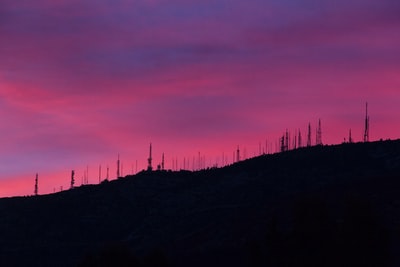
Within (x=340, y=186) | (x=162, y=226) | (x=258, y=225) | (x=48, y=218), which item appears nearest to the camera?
(x=258, y=225)

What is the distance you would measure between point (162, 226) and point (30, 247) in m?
24.9

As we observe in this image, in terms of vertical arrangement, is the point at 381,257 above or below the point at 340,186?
below

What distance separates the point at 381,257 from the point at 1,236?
417 ft

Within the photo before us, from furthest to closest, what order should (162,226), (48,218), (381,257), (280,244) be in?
(48,218), (162,226), (280,244), (381,257)

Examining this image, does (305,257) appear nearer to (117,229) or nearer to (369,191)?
(369,191)

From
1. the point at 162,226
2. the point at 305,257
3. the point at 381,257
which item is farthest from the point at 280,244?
the point at 162,226

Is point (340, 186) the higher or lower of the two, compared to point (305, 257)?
higher

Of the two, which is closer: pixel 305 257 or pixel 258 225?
pixel 305 257

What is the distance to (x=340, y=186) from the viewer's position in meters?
170

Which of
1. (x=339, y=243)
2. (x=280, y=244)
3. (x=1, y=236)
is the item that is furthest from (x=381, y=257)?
(x=1, y=236)

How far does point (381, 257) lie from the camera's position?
73.4 metres

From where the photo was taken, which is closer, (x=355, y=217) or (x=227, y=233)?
(x=355, y=217)

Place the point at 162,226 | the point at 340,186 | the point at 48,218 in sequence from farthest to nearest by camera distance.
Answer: the point at 48,218 < the point at 162,226 < the point at 340,186

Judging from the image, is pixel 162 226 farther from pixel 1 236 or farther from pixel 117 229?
pixel 1 236
